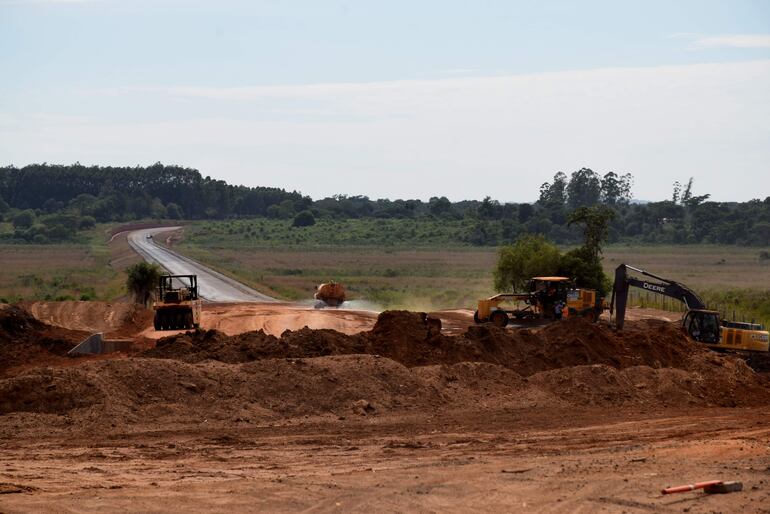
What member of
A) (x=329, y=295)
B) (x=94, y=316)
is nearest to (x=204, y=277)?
(x=329, y=295)

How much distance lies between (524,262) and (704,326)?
23505 mm

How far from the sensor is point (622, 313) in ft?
124

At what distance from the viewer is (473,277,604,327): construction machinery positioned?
42.5 metres

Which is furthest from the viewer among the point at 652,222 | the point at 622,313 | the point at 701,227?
the point at 652,222

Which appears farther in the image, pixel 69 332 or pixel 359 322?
pixel 359 322

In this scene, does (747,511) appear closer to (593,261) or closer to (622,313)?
(622,313)

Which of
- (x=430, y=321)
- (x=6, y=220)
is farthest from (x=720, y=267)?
(x=6, y=220)

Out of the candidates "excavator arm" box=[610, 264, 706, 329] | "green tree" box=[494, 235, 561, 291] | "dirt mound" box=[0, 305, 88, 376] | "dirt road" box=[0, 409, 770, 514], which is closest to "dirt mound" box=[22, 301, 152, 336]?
"dirt mound" box=[0, 305, 88, 376]

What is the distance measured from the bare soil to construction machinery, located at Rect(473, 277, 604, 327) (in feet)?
31.1

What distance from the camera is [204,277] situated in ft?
265

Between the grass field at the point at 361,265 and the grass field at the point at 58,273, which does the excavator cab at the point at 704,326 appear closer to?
the grass field at the point at 361,265

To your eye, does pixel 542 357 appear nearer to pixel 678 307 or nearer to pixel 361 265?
pixel 678 307

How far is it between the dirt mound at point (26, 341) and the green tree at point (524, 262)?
2816 cm

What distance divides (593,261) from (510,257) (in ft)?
17.3
